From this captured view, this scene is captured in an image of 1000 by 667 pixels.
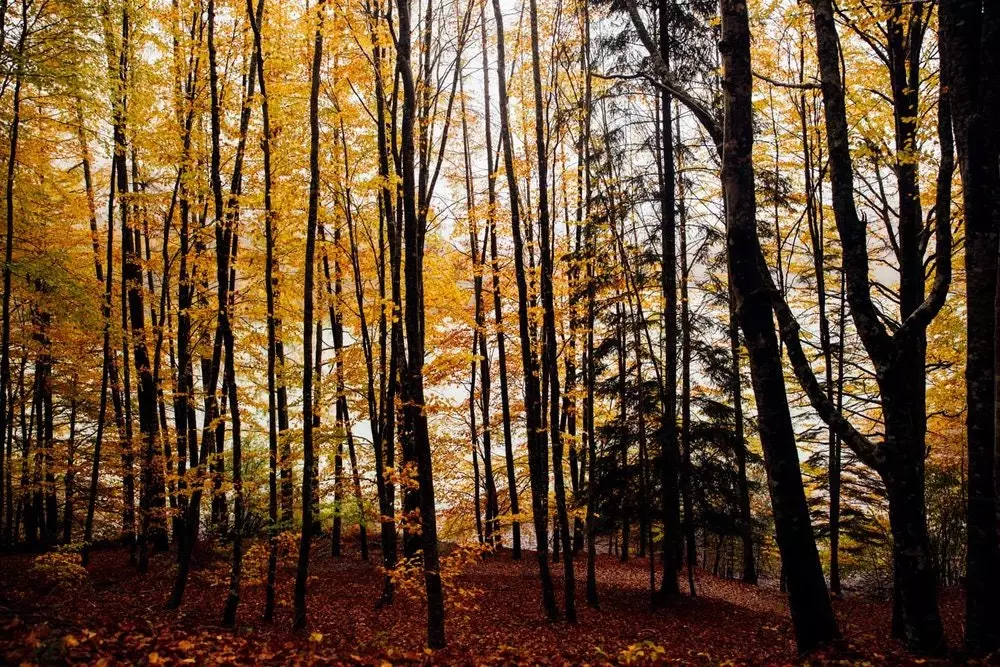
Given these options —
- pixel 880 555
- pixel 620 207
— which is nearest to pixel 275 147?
pixel 620 207

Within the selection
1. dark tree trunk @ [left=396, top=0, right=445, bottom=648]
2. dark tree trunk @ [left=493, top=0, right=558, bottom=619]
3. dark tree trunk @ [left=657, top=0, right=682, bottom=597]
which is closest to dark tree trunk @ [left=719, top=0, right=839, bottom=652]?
dark tree trunk @ [left=396, top=0, right=445, bottom=648]

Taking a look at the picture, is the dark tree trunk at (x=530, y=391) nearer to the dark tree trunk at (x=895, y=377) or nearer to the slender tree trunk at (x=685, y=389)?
the slender tree trunk at (x=685, y=389)

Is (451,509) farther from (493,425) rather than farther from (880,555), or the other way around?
(880,555)

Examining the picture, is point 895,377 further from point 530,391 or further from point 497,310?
point 497,310

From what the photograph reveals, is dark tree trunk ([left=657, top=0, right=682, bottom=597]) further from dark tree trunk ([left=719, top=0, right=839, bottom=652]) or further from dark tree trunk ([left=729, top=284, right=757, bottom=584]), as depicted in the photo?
dark tree trunk ([left=719, top=0, right=839, bottom=652])

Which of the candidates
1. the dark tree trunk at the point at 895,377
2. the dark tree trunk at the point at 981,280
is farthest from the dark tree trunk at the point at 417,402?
the dark tree trunk at the point at 981,280

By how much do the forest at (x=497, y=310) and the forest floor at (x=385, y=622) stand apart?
11cm

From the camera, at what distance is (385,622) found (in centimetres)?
1000

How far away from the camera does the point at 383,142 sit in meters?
11.2

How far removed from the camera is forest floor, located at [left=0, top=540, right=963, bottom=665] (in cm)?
502

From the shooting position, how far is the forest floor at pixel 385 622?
502cm

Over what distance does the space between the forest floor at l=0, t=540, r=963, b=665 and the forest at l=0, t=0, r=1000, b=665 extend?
4.2 inches

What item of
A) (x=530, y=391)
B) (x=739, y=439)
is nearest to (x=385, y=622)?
(x=530, y=391)

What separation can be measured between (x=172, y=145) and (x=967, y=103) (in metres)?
13.1
